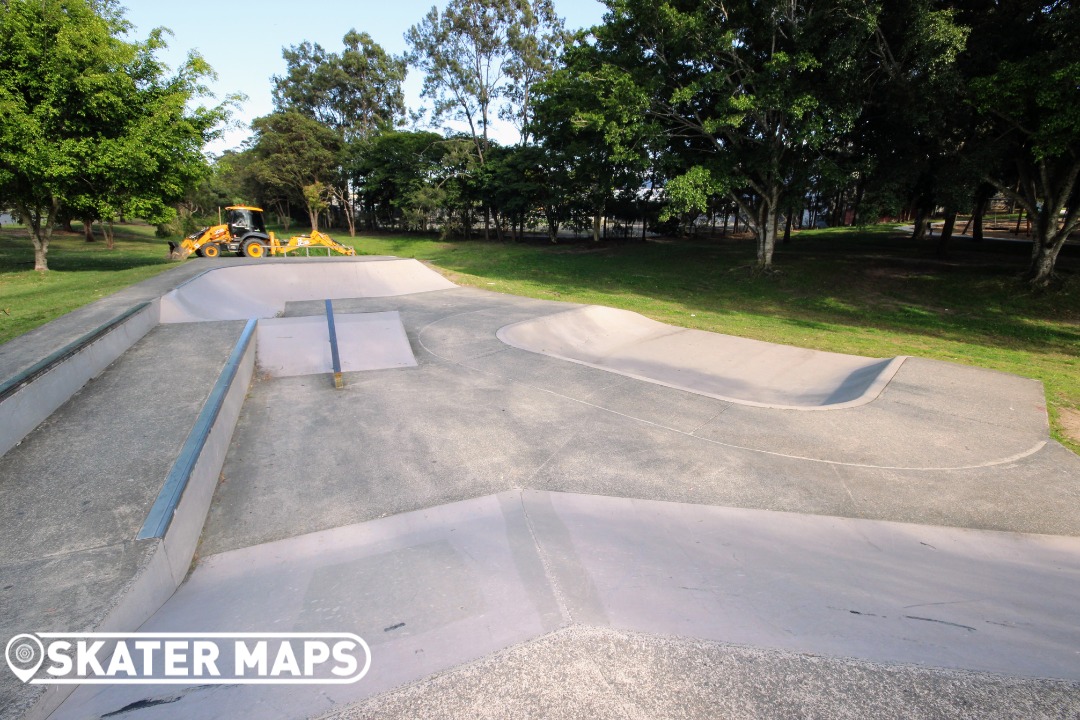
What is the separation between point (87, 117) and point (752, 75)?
2154 centimetres

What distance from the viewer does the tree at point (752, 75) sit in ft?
47.1

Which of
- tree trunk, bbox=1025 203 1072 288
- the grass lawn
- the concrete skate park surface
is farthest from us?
tree trunk, bbox=1025 203 1072 288

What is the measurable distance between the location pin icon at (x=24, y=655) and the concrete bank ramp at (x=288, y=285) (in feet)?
31.0

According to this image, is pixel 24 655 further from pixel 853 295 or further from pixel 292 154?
pixel 292 154

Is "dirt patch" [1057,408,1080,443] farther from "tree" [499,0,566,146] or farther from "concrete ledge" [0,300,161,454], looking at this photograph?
"tree" [499,0,566,146]

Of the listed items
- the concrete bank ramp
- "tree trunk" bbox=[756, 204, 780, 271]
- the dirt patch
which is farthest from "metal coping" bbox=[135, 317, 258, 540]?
"tree trunk" bbox=[756, 204, 780, 271]

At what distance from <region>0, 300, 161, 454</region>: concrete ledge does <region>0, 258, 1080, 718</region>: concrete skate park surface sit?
0.66 feet

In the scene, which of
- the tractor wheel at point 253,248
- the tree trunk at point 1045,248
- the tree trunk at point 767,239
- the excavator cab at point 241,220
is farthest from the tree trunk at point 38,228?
the tree trunk at point 1045,248

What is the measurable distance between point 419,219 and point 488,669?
38367 mm

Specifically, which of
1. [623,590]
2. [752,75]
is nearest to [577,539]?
[623,590]

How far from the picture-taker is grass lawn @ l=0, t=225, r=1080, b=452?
10.9 m

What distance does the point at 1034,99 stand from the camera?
12156mm

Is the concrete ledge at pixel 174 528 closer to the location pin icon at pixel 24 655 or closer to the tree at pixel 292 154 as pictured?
the location pin icon at pixel 24 655

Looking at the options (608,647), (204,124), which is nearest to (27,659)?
(608,647)
